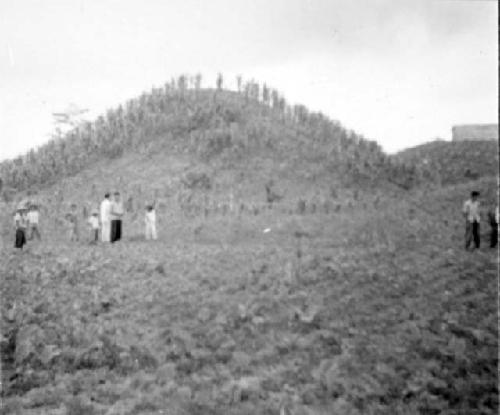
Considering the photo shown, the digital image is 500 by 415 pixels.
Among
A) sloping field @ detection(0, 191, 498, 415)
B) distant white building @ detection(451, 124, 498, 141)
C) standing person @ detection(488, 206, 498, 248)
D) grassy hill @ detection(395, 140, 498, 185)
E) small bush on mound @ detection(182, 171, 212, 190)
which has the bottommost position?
sloping field @ detection(0, 191, 498, 415)

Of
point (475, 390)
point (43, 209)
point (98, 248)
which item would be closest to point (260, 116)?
point (43, 209)

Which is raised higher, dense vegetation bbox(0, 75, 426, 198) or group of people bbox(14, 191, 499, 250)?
dense vegetation bbox(0, 75, 426, 198)

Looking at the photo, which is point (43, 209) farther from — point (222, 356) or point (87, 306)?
point (222, 356)

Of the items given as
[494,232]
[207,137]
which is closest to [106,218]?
[494,232]

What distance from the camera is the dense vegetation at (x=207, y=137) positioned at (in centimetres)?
4088

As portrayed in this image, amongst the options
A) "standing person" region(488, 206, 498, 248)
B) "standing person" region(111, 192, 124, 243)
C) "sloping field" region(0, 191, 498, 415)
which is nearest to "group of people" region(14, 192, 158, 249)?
"standing person" region(111, 192, 124, 243)

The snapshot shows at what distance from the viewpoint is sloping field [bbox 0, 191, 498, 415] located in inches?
235

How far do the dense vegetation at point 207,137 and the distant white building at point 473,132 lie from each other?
10516 millimetres

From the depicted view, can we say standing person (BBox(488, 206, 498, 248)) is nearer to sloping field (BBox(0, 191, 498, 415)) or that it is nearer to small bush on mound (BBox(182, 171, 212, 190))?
sloping field (BBox(0, 191, 498, 415))

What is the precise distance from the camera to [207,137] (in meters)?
43.0

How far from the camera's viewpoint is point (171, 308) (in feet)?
31.2

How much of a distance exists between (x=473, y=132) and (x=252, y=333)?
1905 inches

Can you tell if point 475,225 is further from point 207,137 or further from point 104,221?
point 207,137

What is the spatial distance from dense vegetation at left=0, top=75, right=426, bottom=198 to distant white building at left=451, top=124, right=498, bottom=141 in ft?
34.5
